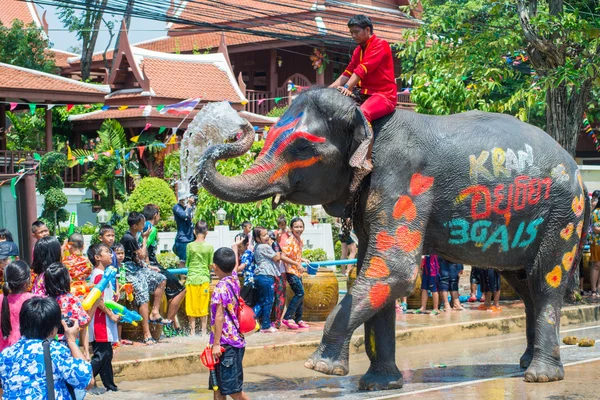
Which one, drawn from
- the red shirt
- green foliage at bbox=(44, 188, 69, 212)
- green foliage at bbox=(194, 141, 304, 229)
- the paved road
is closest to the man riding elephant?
the red shirt

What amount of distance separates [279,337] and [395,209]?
372 cm

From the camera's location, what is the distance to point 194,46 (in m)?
41.2

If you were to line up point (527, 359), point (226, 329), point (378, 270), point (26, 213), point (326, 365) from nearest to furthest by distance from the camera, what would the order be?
1. point (226, 329)
2. point (326, 365)
3. point (378, 270)
4. point (527, 359)
5. point (26, 213)

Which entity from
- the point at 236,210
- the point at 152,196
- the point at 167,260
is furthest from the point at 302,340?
the point at 152,196

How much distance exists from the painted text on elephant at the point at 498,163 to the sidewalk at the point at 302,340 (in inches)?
126

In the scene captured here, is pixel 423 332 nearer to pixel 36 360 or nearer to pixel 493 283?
pixel 493 283

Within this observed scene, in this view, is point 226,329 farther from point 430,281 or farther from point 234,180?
point 430,281

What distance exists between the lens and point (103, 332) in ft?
28.2

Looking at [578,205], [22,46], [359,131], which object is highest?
[22,46]

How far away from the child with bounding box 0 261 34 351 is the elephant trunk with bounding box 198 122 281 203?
1566 millimetres

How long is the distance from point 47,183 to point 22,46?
1108 centimetres

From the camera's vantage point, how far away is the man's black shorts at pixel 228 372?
23.5ft

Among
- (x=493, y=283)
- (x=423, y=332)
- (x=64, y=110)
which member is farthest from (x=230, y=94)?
(x=423, y=332)

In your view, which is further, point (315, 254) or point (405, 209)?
point (315, 254)
